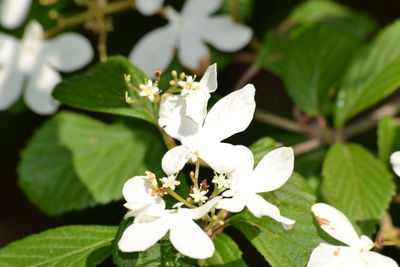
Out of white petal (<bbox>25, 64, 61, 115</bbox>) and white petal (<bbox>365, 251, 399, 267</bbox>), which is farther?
white petal (<bbox>25, 64, 61, 115</bbox>)

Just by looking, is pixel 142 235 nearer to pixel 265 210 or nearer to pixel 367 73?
pixel 265 210

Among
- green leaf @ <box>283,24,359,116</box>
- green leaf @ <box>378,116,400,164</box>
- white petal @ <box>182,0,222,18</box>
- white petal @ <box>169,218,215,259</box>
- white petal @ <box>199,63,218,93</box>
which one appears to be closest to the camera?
white petal @ <box>169,218,215,259</box>

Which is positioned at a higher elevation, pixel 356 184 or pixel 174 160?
pixel 174 160

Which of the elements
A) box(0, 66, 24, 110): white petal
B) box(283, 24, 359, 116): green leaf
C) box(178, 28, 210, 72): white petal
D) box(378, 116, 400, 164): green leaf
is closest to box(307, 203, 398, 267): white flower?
box(378, 116, 400, 164): green leaf

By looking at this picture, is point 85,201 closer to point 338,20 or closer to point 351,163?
point 351,163

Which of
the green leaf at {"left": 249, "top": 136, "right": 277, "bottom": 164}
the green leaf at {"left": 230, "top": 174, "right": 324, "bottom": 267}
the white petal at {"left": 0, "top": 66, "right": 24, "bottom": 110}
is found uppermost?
the green leaf at {"left": 249, "top": 136, "right": 277, "bottom": 164}

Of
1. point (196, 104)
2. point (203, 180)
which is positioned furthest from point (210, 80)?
point (203, 180)

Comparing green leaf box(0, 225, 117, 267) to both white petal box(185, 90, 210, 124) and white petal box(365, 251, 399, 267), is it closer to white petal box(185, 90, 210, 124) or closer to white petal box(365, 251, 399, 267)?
white petal box(185, 90, 210, 124)

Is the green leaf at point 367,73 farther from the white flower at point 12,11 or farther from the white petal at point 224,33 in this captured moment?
the white flower at point 12,11
